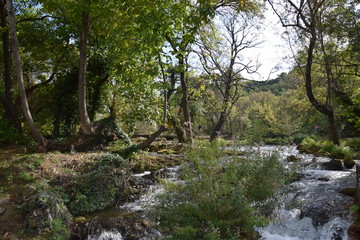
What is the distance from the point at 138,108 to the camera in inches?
468

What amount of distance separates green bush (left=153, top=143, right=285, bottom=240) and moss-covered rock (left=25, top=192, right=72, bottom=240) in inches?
79.4

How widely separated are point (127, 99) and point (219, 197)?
9.83 meters

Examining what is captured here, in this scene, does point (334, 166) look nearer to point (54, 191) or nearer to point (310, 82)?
point (310, 82)

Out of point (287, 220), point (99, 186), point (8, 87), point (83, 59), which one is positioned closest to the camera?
point (287, 220)

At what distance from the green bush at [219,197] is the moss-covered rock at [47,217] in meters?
2.02

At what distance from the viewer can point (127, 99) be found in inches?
513

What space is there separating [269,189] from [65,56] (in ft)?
43.9

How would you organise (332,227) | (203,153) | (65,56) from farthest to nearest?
(65,56)
(332,227)
(203,153)

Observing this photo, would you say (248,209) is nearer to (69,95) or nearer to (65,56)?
(69,95)

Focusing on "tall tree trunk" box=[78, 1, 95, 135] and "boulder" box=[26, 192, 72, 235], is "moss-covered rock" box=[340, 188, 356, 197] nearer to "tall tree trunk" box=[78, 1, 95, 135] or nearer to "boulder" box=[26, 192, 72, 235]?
"boulder" box=[26, 192, 72, 235]

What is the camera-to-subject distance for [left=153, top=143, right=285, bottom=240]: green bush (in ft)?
12.2

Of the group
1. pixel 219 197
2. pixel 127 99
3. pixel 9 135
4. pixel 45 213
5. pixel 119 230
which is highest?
pixel 127 99

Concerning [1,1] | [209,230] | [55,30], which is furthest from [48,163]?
[1,1]

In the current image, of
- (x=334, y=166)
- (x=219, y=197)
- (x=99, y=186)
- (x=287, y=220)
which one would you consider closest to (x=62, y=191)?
(x=99, y=186)
